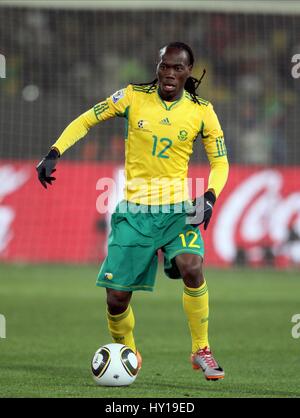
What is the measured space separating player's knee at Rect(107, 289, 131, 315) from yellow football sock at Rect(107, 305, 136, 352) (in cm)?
6

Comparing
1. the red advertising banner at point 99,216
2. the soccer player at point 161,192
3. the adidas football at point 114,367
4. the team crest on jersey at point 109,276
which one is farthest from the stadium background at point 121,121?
the adidas football at point 114,367

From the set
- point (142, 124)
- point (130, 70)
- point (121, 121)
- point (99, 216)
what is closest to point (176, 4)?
point (130, 70)

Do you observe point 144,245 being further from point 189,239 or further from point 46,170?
point 46,170

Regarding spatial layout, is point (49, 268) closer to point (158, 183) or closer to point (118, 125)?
point (118, 125)

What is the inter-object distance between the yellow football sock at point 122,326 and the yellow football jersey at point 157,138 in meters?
0.83

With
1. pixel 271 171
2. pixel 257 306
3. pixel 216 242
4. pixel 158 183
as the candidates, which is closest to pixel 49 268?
pixel 216 242

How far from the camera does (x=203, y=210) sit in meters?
7.25

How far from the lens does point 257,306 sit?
13297 millimetres

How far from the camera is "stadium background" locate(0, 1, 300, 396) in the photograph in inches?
709

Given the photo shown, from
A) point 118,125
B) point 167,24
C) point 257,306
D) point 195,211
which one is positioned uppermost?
point 167,24

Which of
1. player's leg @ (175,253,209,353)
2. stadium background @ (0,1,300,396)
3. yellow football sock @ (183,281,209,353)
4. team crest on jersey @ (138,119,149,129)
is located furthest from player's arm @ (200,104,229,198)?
stadium background @ (0,1,300,396)

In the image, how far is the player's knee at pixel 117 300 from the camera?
7465 mm

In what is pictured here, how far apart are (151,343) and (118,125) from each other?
33.8 ft

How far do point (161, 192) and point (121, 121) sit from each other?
12.6 metres
